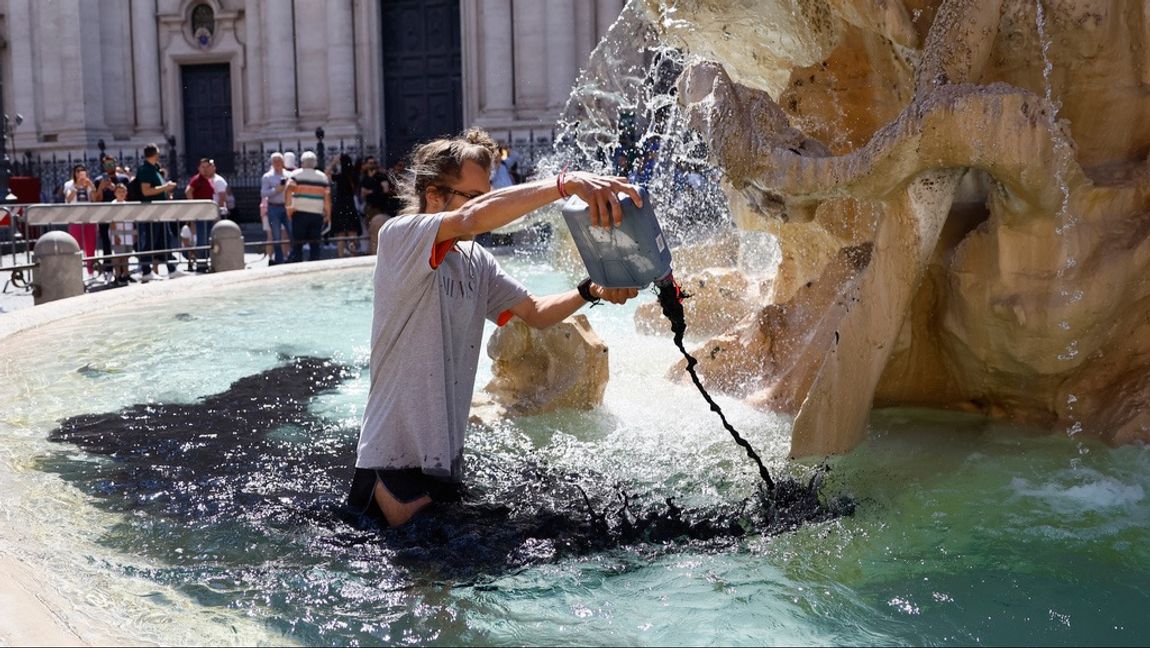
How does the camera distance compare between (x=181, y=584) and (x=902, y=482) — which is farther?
(x=902, y=482)

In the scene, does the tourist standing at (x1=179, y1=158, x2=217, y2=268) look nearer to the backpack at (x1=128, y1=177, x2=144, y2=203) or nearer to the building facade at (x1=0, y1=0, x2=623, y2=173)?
the backpack at (x1=128, y1=177, x2=144, y2=203)

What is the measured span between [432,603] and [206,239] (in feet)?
44.8

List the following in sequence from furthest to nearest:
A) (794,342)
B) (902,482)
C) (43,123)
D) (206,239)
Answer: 1. (43,123)
2. (206,239)
3. (794,342)
4. (902,482)

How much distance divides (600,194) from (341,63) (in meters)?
22.1

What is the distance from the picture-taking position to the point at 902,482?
399 centimetres

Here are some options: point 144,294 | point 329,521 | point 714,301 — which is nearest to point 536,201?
point 329,521

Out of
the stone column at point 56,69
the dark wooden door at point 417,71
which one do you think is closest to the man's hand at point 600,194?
the dark wooden door at point 417,71

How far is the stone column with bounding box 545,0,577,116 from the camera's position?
22.3m

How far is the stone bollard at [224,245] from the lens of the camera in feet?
40.5

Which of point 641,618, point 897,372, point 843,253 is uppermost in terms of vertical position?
point 843,253

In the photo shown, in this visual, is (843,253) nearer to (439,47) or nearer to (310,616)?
(310,616)

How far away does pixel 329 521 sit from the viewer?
368cm

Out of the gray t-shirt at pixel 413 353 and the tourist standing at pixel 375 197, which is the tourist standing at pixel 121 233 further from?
the gray t-shirt at pixel 413 353

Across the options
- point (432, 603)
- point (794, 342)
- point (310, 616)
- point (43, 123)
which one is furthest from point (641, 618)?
point (43, 123)
